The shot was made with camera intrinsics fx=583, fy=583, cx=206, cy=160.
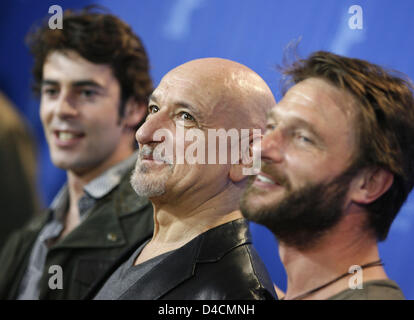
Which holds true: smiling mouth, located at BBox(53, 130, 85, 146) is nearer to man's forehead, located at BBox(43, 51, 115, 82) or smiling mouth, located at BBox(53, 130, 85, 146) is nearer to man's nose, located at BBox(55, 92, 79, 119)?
man's nose, located at BBox(55, 92, 79, 119)

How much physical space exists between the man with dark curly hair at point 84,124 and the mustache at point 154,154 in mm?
732

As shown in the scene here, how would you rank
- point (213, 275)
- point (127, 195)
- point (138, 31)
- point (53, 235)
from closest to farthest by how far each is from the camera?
point (213, 275)
point (127, 195)
point (53, 235)
point (138, 31)

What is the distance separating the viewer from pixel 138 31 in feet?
9.18

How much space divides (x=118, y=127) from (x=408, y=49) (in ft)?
4.40

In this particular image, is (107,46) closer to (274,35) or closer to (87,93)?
(87,93)

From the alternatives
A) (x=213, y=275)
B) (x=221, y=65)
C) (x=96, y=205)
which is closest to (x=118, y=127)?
(x=96, y=205)

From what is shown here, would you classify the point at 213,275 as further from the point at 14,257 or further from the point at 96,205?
the point at 14,257

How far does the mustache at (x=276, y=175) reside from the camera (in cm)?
132

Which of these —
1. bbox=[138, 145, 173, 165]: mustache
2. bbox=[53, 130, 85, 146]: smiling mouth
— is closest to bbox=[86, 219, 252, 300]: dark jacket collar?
bbox=[138, 145, 173, 165]: mustache

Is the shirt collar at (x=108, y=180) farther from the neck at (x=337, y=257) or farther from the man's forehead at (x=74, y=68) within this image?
the neck at (x=337, y=257)

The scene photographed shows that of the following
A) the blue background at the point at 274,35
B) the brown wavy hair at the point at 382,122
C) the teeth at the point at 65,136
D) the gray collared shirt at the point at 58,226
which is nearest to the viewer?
the brown wavy hair at the point at 382,122

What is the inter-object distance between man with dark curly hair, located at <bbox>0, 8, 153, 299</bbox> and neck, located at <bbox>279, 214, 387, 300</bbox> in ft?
3.38

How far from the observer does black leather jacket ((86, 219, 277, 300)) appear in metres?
1.41

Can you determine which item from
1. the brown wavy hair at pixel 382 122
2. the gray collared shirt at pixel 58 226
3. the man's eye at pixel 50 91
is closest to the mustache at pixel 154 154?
the brown wavy hair at pixel 382 122
